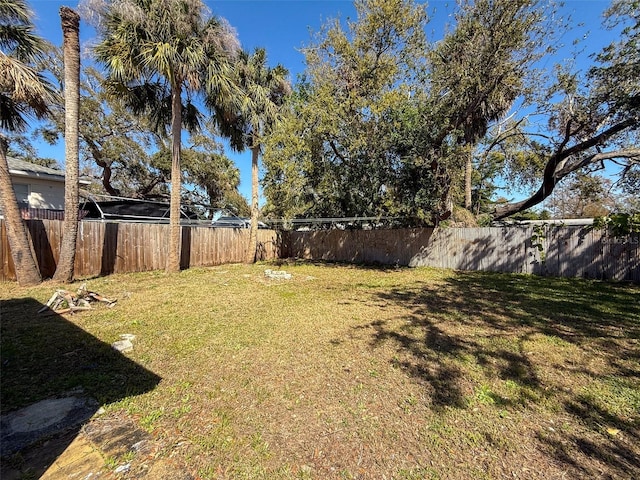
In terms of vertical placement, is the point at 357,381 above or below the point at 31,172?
below

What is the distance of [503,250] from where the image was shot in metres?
9.02

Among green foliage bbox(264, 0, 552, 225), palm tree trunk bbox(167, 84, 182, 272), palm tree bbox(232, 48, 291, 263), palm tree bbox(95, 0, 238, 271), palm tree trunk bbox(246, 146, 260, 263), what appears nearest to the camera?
palm tree bbox(95, 0, 238, 271)

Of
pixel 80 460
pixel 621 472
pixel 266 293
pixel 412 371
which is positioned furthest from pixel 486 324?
pixel 80 460

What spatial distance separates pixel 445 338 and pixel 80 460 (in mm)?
3576

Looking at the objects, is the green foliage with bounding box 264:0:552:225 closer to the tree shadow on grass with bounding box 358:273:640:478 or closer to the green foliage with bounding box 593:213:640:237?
the green foliage with bounding box 593:213:640:237

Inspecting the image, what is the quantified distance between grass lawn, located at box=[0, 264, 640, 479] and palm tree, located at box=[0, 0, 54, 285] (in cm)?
99

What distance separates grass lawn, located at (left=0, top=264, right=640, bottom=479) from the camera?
5.68 ft

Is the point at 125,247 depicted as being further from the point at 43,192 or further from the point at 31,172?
the point at 43,192

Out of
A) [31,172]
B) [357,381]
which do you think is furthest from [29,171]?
[357,381]

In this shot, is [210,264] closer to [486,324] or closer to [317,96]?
[317,96]

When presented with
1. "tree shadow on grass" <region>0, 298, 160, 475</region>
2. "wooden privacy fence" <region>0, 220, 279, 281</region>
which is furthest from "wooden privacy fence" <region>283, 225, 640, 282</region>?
"tree shadow on grass" <region>0, 298, 160, 475</region>

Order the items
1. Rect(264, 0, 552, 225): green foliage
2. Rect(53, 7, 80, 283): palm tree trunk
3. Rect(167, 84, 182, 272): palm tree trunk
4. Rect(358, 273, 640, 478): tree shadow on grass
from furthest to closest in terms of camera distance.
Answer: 1. Rect(167, 84, 182, 272): palm tree trunk
2. Rect(264, 0, 552, 225): green foliage
3. Rect(53, 7, 80, 283): palm tree trunk
4. Rect(358, 273, 640, 478): tree shadow on grass

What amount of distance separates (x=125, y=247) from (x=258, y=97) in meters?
6.47

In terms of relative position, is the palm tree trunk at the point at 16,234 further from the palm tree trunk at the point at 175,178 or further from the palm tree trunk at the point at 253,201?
the palm tree trunk at the point at 253,201
